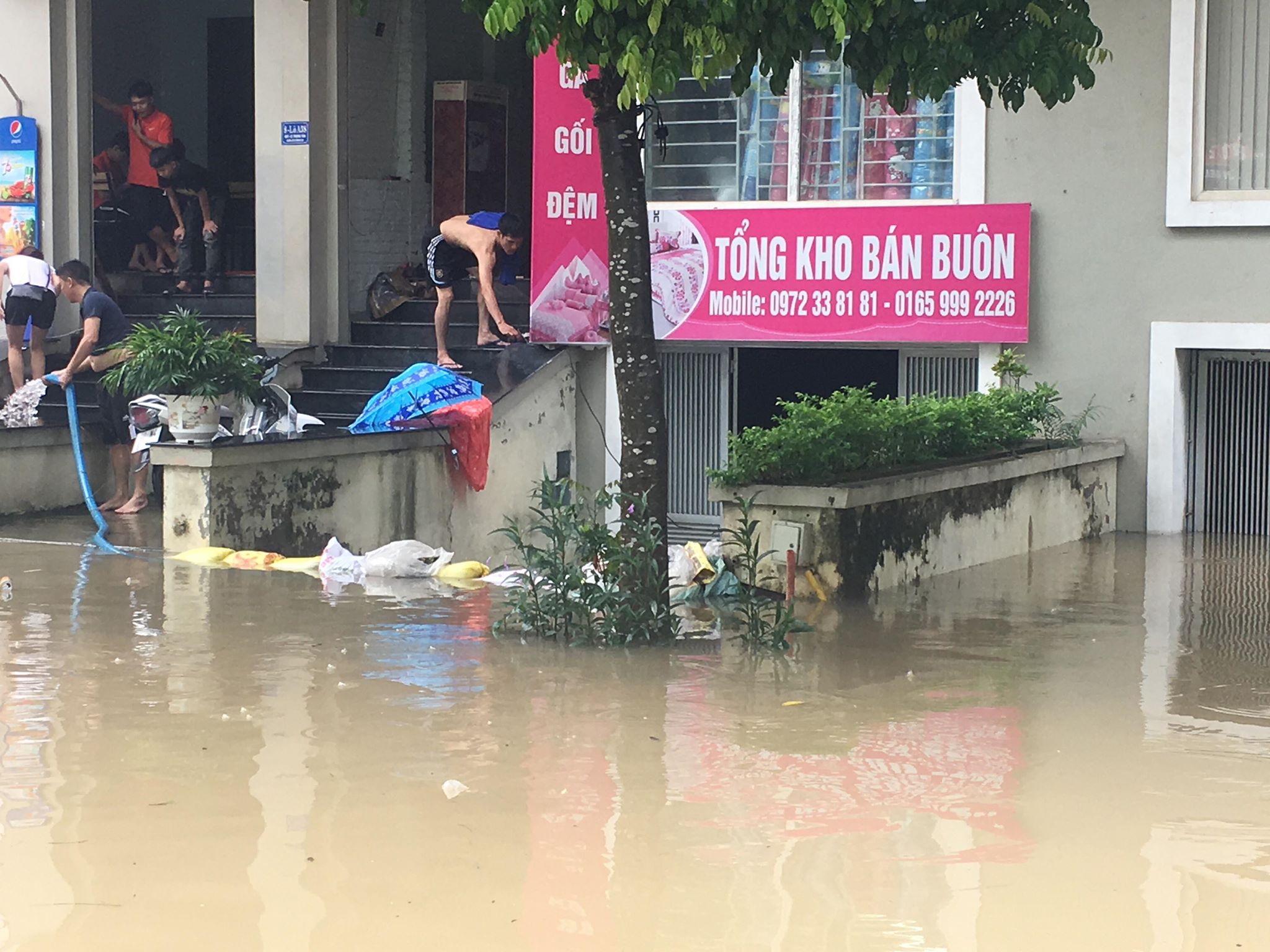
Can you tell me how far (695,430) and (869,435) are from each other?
201 inches

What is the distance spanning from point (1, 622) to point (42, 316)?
6669mm

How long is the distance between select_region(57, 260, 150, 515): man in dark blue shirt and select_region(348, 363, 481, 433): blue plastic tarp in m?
1.95

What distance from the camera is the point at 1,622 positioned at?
944cm

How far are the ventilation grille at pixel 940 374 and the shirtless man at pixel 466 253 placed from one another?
11.7 ft

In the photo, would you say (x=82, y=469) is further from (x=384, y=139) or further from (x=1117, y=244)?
(x=1117, y=244)

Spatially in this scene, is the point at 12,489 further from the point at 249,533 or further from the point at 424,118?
the point at 424,118

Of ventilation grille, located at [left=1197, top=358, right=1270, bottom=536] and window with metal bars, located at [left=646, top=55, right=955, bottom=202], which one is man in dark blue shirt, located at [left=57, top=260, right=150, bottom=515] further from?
ventilation grille, located at [left=1197, top=358, right=1270, bottom=536]

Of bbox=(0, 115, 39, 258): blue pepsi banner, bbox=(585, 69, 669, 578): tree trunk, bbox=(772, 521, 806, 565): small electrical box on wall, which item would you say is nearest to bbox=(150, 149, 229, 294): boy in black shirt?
bbox=(0, 115, 39, 258): blue pepsi banner

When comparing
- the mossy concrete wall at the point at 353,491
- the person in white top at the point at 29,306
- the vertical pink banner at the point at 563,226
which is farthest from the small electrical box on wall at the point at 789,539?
the person in white top at the point at 29,306

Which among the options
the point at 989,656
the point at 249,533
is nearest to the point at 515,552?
the point at 249,533

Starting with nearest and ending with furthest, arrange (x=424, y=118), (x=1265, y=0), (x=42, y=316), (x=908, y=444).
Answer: (x=908, y=444) → (x=1265, y=0) → (x=42, y=316) → (x=424, y=118)

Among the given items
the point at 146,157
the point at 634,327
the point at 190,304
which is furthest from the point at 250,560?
the point at 146,157

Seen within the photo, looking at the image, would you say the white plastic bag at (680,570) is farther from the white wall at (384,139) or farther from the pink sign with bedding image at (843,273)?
the white wall at (384,139)

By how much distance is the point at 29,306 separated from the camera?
50.6ft
